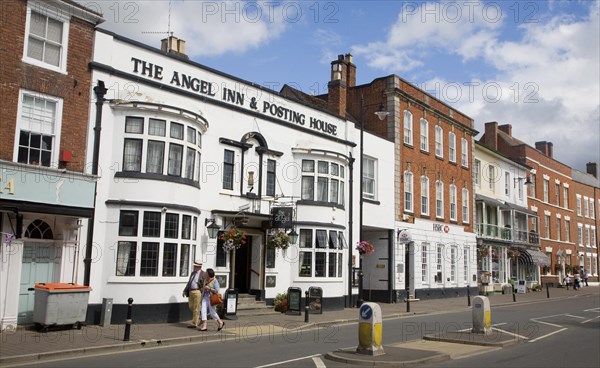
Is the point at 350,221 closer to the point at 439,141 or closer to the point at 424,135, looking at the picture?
the point at 424,135

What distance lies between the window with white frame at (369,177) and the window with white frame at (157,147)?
11880 millimetres

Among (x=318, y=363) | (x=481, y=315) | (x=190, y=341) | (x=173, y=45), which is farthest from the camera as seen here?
(x=173, y=45)

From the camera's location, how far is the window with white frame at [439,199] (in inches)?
1377

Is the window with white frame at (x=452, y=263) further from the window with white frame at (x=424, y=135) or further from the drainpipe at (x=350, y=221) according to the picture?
the drainpipe at (x=350, y=221)

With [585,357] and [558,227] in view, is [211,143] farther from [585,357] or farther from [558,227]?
[558,227]

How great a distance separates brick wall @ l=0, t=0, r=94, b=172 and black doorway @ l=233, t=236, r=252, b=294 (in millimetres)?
7687

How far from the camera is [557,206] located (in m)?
53.3

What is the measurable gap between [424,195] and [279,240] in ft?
46.9

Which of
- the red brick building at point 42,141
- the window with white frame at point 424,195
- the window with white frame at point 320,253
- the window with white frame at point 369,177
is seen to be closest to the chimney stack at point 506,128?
the window with white frame at point 424,195

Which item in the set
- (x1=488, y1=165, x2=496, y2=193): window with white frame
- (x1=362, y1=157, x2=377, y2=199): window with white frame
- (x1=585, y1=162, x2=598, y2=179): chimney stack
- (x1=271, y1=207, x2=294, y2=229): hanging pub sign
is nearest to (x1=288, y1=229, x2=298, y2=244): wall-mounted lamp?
(x1=271, y1=207, x2=294, y2=229): hanging pub sign

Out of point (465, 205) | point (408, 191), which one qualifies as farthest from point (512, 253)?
point (408, 191)

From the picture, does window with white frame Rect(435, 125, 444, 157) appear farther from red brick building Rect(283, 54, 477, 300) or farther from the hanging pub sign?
the hanging pub sign

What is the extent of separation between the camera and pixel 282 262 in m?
23.0

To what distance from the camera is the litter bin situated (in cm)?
1480
